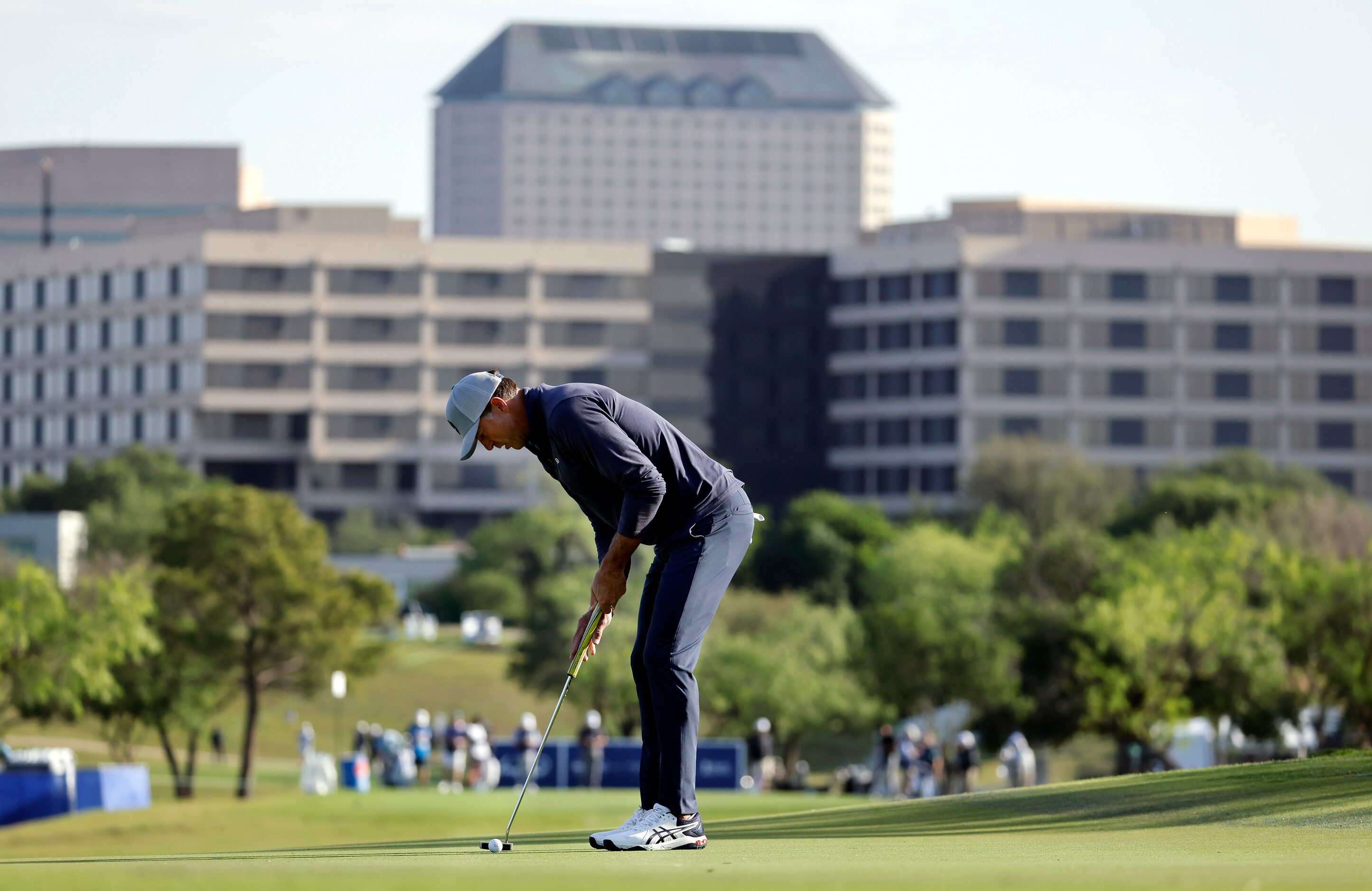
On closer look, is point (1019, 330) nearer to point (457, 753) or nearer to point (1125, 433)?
point (1125, 433)

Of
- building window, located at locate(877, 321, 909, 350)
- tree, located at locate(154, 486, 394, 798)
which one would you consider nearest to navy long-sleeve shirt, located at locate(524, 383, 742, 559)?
tree, located at locate(154, 486, 394, 798)

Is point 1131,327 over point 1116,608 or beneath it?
over

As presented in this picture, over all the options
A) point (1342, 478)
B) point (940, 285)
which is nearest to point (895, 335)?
point (940, 285)

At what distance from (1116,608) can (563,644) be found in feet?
80.4

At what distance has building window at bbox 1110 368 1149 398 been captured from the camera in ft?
420

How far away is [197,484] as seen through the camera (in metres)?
112

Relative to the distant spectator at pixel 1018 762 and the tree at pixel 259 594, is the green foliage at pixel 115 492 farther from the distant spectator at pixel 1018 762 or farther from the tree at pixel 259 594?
the distant spectator at pixel 1018 762

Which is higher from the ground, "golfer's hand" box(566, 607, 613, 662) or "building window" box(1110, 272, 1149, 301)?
"building window" box(1110, 272, 1149, 301)

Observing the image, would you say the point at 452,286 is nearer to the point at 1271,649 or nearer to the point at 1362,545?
the point at 1362,545

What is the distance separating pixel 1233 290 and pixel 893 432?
24.1m

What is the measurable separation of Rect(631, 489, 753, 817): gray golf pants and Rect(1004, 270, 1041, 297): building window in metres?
121

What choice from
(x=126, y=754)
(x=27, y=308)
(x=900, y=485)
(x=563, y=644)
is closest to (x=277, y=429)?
(x=27, y=308)

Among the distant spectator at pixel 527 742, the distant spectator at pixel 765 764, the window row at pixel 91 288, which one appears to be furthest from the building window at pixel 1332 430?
the distant spectator at pixel 527 742

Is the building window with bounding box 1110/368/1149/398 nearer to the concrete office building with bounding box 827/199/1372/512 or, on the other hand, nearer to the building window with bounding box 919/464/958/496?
the concrete office building with bounding box 827/199/1372/512
